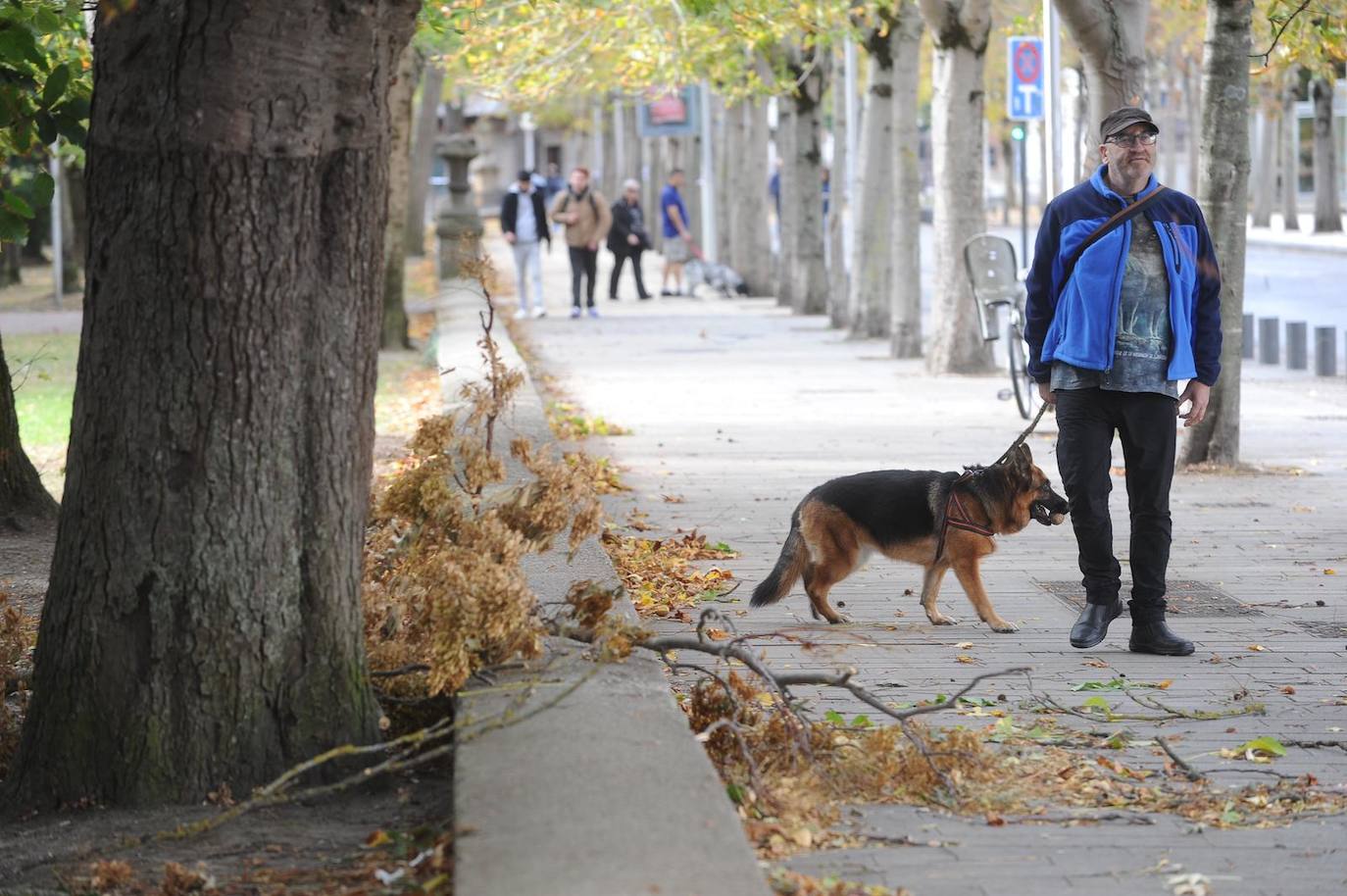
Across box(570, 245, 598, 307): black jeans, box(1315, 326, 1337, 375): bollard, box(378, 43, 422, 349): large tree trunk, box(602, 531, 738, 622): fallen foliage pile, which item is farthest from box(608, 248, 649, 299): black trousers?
box(602, 531, 738, 622): fallen foliage pile

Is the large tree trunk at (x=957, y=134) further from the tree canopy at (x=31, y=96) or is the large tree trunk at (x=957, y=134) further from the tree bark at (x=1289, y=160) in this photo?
the tree bark at (x=1289, y=160)

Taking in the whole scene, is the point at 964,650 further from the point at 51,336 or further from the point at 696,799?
the point at 51,336

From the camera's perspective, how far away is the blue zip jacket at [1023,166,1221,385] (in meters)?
7.24

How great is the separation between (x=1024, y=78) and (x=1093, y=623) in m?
14.7

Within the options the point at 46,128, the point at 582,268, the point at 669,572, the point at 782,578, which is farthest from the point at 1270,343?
the point at 46,128

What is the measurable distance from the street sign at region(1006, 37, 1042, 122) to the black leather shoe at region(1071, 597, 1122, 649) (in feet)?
46.7

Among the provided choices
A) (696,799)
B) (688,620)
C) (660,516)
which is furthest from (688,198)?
(696,799)

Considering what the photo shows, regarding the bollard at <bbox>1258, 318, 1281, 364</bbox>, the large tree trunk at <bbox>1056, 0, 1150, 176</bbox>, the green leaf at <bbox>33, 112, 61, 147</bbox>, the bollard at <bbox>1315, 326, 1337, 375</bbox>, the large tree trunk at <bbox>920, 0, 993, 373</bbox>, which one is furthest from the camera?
the bollard at <bbox>1258, 318, 1281, 364</bbox>

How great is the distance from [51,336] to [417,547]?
64.1ft

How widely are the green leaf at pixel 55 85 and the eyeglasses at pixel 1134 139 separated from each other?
4.04 metres

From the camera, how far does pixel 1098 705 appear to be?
6.39 meters

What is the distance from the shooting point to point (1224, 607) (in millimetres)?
8352

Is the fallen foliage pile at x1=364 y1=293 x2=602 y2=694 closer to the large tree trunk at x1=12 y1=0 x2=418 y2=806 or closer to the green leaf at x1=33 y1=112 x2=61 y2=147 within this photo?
the large tree trunk at x1=12 y1=0 x2=418 y2=806

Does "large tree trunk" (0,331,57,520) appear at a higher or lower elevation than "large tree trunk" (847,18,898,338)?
lower
